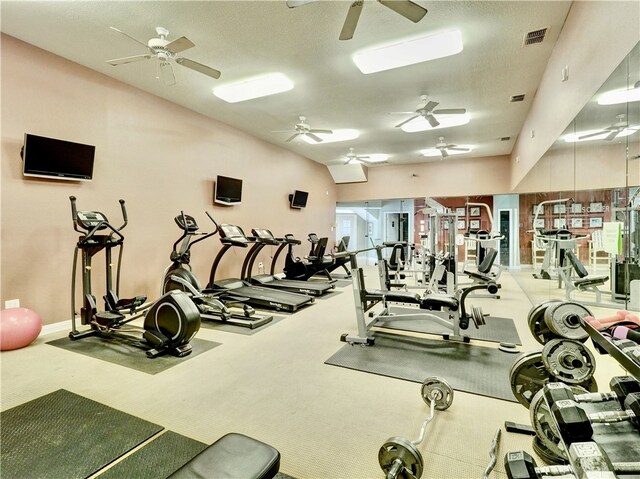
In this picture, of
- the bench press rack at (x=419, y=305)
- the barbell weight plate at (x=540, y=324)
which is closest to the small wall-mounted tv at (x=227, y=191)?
the bench press rack at (x=419, y=305)

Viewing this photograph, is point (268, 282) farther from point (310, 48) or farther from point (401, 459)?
point (401, 459)

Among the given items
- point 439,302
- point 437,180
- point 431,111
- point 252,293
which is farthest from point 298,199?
point 439,302

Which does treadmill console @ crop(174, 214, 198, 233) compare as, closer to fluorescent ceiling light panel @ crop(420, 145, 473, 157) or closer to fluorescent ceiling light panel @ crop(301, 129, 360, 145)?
fluorescent ceiling light panel @ crop(301, 129, 360, 145)

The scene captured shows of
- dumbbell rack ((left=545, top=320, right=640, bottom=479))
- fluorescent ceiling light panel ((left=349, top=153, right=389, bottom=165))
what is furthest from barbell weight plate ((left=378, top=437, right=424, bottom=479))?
fluorescent ceiling light panel ((left=349, top=153, right=389, bottom=165))

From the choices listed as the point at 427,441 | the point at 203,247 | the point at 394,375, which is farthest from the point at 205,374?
the point at 203,247

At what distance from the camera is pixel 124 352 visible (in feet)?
10.4

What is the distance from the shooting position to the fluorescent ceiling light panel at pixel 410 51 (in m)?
3.44

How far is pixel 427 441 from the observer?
6.08 feet

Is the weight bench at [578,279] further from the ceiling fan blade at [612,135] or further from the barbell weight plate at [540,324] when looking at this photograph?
the barbell weight plate at [540,324]

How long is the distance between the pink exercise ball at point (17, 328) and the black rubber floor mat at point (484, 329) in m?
3.77

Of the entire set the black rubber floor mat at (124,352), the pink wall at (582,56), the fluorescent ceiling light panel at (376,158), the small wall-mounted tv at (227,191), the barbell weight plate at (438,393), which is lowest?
the black rubber floor mat at (124,352)

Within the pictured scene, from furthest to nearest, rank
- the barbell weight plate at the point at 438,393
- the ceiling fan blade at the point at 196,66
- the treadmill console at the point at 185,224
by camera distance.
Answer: the treadmill console at the point at 185,224 < the ceiling fan blade at the point at 196,66 < the barbell weight plate at the point at 438,393

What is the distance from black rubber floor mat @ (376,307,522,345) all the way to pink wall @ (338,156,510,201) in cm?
573

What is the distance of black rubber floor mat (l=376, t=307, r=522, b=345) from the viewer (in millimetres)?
3577
